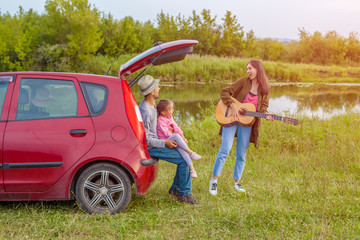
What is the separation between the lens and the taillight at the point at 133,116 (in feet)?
14.0

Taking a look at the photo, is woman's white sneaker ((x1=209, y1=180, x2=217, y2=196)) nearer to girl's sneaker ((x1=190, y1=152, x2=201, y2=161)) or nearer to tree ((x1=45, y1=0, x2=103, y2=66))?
girl's sneaker ((x1=190, y1=152, x2=201, y2=161))

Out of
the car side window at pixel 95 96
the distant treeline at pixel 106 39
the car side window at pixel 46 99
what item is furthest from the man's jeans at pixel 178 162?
the distant treeline at pixel 106 39

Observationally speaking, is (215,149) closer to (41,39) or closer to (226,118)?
(226,118)

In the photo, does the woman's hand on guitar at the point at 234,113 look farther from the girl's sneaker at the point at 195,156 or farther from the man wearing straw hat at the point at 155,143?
the man wearing straw hat at the point at 155,143

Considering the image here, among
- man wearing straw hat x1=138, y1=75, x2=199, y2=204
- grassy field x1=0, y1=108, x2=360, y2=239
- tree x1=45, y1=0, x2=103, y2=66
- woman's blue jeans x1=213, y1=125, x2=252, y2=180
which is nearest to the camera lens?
grassy field x1=0, y1=108, x2=360, y2=239

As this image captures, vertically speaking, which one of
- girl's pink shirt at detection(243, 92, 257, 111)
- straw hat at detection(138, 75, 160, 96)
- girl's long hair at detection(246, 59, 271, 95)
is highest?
girl's long hair at detection(246, 59, 271, 95)

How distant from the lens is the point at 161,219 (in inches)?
160

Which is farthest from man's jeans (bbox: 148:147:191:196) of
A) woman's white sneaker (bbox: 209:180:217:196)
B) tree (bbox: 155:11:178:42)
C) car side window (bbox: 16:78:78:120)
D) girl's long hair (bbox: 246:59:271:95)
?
tree (bbox: 155:11:178:42)

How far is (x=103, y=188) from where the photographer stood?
4.24 metres

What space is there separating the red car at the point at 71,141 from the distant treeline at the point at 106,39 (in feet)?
93.5

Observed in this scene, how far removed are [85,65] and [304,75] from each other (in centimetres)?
1787

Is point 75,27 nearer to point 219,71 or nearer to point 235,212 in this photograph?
point 219,71

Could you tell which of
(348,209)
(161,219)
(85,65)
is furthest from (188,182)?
(85,65)

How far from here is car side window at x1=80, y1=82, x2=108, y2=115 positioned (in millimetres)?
4223
